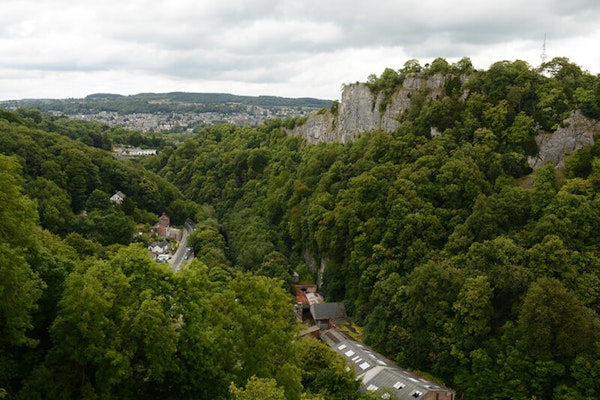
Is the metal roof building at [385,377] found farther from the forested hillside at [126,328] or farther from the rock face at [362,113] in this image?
the rock face at [362,113]

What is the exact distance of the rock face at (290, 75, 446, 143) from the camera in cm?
5870

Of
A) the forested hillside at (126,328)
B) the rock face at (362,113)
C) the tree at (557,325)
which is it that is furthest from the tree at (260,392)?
the rock face at (362,113)

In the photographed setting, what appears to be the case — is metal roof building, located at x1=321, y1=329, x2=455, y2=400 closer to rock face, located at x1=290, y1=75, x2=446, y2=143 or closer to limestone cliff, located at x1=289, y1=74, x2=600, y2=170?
limestone cliff, located at x1=289, y1=74, x2=600, y2=170

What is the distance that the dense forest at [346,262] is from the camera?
16.9 m

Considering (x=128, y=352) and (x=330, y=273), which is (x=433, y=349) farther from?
(x=128, y=352)

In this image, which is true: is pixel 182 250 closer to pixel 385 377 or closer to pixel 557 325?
pixel 385 377

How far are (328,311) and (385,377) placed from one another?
44.6 ft

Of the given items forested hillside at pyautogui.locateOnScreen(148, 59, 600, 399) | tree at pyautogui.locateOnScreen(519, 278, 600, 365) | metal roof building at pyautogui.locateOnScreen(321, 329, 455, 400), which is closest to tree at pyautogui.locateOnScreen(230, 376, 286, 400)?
metal roof building at pyautogui.locateOnScreen(321, 329, 455, 400)

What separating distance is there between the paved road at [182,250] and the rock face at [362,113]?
23437mm

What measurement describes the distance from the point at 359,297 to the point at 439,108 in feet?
73.4

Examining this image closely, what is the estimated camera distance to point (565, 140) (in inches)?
1706

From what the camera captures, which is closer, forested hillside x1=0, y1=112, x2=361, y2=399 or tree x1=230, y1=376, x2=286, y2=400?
forested hillside x1=0, y1=112, x2=361, y2=399

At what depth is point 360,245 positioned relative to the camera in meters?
46.2

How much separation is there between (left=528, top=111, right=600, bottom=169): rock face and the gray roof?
21608mm
